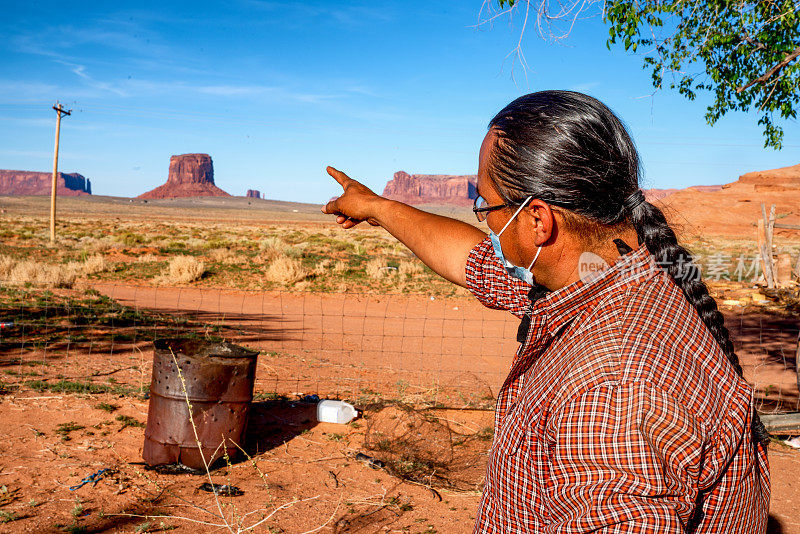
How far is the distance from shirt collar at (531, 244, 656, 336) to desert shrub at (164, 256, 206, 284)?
1575 cm

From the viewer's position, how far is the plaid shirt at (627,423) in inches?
36.3

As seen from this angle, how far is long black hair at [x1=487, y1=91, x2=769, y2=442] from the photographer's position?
1.14m

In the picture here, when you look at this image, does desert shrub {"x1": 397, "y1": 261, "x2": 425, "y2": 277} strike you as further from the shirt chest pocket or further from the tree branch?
the shirt chest pocket

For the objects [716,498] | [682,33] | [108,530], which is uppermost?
[682,33]

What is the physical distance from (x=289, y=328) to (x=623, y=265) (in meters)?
9.92

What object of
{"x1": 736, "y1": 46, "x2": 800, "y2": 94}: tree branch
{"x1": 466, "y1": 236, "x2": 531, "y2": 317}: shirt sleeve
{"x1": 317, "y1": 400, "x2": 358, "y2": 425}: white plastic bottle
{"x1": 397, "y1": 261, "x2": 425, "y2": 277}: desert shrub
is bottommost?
{"x1": 317, "y1": 400, "x2": 358, "y2": 425}: white plastic bottle

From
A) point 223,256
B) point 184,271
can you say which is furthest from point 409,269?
point 223,256

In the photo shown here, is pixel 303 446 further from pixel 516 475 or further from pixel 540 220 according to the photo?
pixel 540 220

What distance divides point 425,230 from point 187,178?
191 m

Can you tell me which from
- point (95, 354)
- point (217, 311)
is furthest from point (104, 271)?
point (95, 354)

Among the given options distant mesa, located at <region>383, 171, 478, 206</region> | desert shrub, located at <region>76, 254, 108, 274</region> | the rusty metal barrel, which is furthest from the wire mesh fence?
distant mesa, located at <region>383, 171, 478, 206</region>

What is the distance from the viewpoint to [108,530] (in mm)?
3605

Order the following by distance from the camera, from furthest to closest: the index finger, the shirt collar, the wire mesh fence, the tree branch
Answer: the wire mesh fence, the tree branch, the index finger, the shirt collar

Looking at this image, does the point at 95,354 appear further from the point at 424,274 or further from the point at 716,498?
the point at 424,274
